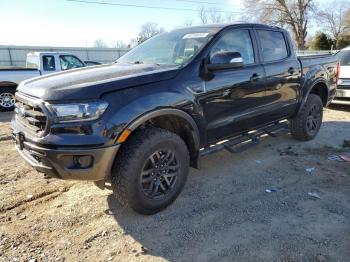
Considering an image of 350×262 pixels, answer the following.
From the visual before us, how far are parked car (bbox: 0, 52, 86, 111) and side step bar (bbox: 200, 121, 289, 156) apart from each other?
7.78 meters

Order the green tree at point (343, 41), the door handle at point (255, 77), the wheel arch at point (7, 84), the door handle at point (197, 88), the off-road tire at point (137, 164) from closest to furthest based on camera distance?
the off-road tire at point (137, 164)
the door handle at point (197, 88)
the door handle at point (255, 77)
the wheel arch at point (7, 84)
the green tree at point (343, 41)

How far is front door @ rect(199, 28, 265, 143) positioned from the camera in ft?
12.9

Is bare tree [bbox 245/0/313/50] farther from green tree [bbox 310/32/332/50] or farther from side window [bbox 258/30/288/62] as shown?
side window [bbox 258/30/288/62]

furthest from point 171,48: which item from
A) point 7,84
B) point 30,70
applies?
point 30,70

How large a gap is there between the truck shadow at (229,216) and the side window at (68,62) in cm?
777

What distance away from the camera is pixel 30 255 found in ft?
9.61

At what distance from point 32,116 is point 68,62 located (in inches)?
343

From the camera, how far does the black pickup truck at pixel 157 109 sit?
9.75ft

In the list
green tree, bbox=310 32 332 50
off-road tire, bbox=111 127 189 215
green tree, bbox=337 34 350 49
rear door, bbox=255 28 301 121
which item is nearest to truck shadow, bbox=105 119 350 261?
off-road tire, bbox=111 127 189 215

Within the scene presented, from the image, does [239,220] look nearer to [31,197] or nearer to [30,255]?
[30,255]

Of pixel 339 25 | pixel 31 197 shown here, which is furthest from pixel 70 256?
pixel 339 25

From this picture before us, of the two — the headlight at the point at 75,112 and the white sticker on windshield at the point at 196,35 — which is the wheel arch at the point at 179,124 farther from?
the white sticker on windshield at the point at 196,35

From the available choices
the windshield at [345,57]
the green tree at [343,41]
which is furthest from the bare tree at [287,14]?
the windshield at [345,57]

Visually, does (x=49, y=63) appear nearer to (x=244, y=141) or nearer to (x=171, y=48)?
(x=171, y=48)
